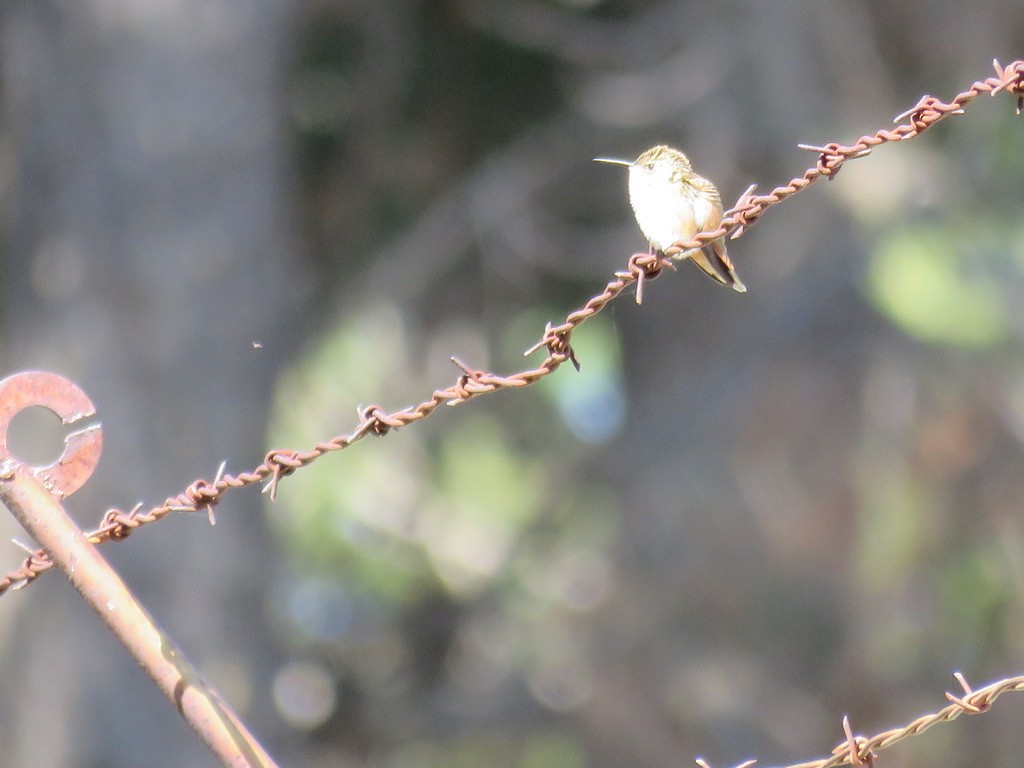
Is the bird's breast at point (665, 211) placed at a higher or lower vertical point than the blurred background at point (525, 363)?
lower

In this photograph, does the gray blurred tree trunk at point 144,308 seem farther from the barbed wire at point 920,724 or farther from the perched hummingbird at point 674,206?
the barbed wire at point 920,724

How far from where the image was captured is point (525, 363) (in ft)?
32.9

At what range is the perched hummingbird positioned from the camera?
246 centimetres

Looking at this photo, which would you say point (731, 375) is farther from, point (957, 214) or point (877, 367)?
point (957, 214)

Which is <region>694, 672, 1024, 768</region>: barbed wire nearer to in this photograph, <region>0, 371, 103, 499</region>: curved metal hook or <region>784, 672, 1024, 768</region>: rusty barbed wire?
<region>784, 672, 1024, 768</region>: rusty barbed wire

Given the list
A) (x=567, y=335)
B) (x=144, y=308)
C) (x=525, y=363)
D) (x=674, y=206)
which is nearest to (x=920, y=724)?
(x=567, y=335)

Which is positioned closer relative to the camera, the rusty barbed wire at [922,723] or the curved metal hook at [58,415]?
the rusty barbed wire at [922,723]

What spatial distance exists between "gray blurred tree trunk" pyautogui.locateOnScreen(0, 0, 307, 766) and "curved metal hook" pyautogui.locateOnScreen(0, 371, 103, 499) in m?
4.44

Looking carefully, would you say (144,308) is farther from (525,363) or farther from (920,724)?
(920,724)

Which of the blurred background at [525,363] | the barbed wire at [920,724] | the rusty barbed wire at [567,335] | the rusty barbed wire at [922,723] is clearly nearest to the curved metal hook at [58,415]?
the rusty barbed wire at [567,335]

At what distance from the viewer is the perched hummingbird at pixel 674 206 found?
246 cm

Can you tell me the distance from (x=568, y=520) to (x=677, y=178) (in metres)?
7.53

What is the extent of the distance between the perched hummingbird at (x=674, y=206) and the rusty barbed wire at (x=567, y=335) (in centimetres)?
34

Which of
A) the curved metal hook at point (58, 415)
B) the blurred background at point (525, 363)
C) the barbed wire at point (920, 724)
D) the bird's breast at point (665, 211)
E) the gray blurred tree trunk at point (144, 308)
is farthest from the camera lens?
the blurred background at point (525, 363)
